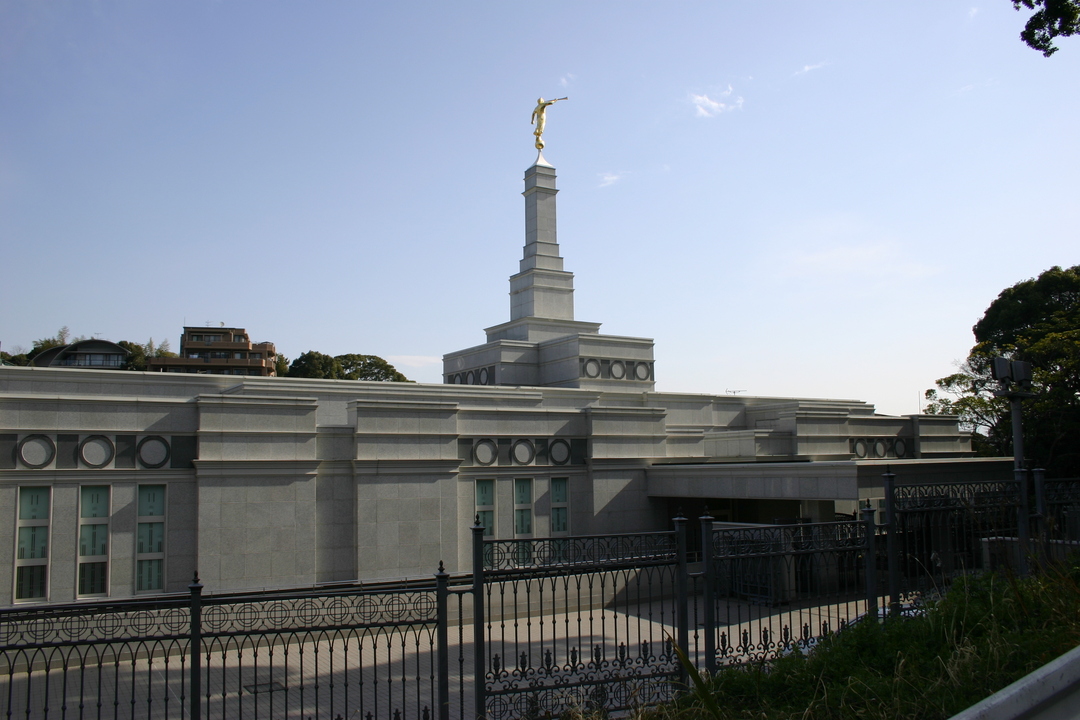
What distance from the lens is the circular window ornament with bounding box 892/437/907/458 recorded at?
98.5ft

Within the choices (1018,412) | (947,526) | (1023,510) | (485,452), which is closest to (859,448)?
(485,452)

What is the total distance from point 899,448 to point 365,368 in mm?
45653

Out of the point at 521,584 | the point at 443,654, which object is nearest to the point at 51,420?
the point at 521,584

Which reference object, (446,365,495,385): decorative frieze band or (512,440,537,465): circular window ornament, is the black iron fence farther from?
(446,365,495,385): decorative frieze band

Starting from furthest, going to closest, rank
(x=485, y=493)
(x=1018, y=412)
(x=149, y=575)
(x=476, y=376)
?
(x=476, y=376) < (x=485, y=493) < (x=149, y=575) < (x=1018, y=412)

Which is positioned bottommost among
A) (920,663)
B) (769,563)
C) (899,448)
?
(920,663)

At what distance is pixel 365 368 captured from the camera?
6662cm

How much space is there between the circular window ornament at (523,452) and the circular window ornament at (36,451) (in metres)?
11.1

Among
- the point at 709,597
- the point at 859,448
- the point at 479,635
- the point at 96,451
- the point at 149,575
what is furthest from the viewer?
the point at 859,448

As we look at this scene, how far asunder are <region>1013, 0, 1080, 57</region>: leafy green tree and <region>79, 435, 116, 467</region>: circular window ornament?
19775 mm

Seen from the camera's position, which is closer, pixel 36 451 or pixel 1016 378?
pixel 1016 378

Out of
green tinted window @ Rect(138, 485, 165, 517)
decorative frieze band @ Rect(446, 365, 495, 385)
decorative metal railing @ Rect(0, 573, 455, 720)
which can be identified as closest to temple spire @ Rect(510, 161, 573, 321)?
decorative frieze band @ Rect(446, 365, 495, 385)

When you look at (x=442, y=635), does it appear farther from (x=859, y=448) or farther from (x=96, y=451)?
(x=859, y=448)

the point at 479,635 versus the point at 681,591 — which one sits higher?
the point at 681,591
